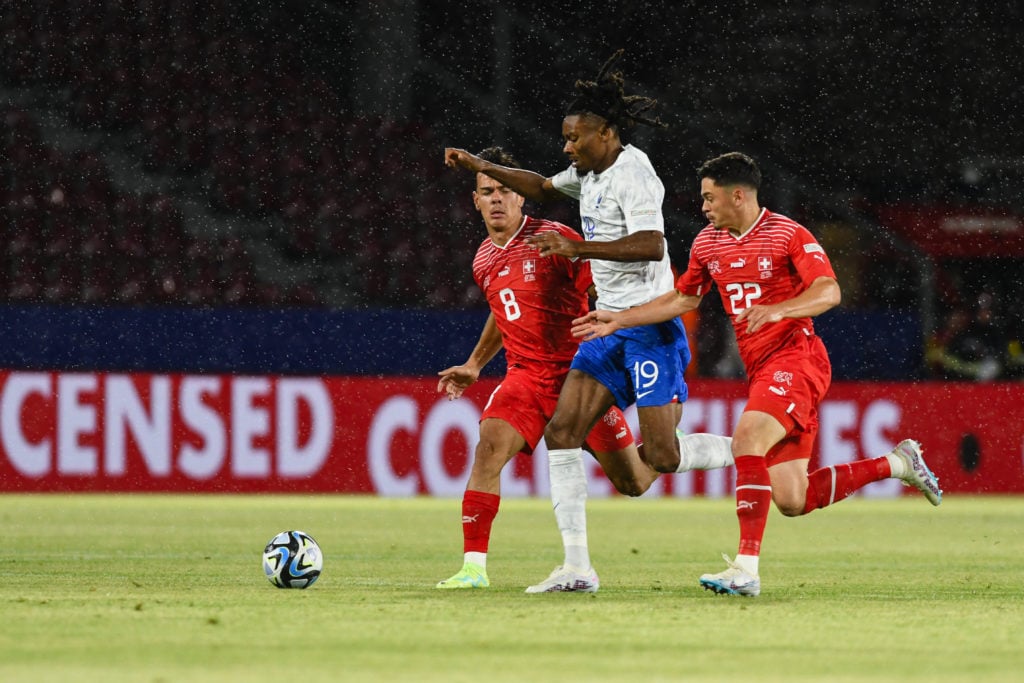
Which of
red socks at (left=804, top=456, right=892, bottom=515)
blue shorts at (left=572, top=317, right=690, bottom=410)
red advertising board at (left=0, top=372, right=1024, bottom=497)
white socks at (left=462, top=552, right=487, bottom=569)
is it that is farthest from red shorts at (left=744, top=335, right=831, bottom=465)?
red advertising board at (left=0, top=372, right=1024, bottom=497)

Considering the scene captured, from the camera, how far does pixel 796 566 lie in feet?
29.7

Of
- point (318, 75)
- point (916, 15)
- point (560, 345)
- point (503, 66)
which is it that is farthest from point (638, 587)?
point (916, 15)

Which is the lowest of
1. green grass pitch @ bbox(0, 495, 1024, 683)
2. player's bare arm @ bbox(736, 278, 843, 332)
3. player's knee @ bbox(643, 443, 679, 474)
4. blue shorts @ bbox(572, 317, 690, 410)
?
A: green grass pitch @ bbox(0, 495, 1024, 683)

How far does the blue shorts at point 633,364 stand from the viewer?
7.47m

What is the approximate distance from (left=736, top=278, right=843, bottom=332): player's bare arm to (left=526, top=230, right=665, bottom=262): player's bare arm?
0.49 meters

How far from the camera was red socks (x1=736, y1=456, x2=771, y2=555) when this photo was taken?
6.78m

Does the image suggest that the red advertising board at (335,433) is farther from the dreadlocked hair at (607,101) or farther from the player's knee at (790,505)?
the dreadlocked hair at (607,101)

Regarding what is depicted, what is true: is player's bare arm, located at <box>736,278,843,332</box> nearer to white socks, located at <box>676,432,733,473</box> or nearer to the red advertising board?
white socks, located at <box>676,432,733,473</box>

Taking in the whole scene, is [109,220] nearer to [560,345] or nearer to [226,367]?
[226,367]

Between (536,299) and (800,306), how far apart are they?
4.78ft

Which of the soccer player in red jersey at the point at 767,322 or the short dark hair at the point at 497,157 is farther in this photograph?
the short dark hair at the point at 497,157

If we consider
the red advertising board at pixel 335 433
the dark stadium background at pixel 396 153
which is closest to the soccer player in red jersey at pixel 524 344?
the red advertising board at pixel 335 433

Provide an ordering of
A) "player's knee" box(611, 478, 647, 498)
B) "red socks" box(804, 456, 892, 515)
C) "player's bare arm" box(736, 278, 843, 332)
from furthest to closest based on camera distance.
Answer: "player's knee" box(611, 478, 647, 498) → "red socks" box(804, 456, 892, 515) → "player's bare arm" box(736, 278, 843, 332)

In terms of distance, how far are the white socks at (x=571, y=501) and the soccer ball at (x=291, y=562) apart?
1063 mm
